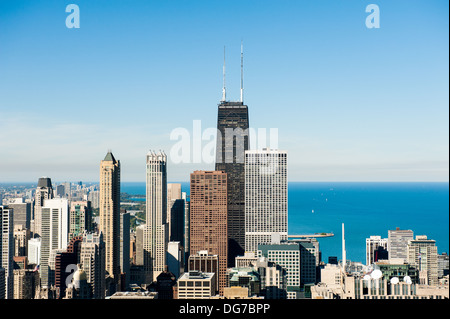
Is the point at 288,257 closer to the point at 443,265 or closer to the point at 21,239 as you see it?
the point at 443,265

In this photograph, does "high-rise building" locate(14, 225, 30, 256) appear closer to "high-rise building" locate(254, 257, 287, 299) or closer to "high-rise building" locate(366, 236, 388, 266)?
"high-rise building" locate(254, 257, 287, 299)

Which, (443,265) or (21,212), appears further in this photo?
(21,212)

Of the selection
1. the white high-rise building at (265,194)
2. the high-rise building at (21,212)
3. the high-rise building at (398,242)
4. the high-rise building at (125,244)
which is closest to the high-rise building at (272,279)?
the high-rise building at (398,242)

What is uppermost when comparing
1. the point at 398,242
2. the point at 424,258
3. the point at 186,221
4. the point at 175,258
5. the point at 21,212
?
the point at 21,212

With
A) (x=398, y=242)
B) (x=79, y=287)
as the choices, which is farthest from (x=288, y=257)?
(x=79, y=287)

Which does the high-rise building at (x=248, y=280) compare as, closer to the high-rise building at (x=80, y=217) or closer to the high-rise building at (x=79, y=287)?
the high-rise building at (x=79, y=287)
